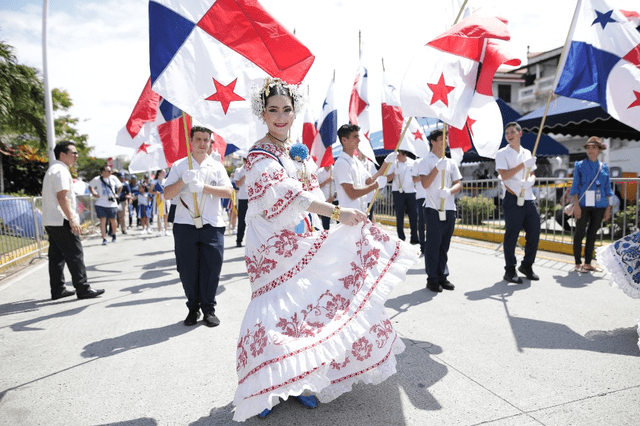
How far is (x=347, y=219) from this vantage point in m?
2.58

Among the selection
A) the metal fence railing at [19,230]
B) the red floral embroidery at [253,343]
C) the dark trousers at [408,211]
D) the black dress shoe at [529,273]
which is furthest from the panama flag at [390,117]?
the metal fence railing at [19,230]

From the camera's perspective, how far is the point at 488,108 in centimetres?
479

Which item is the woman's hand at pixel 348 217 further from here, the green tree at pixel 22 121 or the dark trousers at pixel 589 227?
the green tree at pixel 22 121

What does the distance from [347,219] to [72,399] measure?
224cm

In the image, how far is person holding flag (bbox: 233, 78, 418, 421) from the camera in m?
2.38

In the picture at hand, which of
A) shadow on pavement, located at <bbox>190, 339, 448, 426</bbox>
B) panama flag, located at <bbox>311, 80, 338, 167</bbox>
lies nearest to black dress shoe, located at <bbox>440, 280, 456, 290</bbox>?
shadow on pavement, located at <bbox>190, 339, 448, 426</bbox>

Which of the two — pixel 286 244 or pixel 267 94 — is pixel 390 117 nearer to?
pixel 267 94

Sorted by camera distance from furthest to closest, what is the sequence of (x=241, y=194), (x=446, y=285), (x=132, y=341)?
(x=241, y=194), (x=446, y=285), (x=132, y=341)

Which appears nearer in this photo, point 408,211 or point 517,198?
point 517,198

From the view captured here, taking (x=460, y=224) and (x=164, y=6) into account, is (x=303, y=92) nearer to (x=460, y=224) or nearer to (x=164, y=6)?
(x=164, y=6)

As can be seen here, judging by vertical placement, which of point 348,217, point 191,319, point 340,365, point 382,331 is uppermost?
point 348,217

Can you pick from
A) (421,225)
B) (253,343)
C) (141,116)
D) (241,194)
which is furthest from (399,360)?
(241,194)

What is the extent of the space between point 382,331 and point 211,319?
7.68 feet

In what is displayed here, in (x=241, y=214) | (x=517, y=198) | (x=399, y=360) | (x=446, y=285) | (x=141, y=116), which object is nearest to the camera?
(x=399, y=360)
